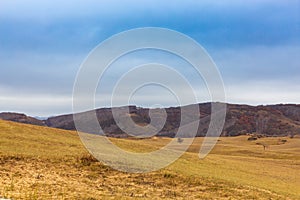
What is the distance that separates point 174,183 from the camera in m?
28.2

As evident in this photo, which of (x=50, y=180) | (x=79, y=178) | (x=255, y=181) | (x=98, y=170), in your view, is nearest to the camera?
(x=50, y=180)

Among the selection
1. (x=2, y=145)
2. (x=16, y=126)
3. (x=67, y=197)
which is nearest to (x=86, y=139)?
(x=16, y=126)

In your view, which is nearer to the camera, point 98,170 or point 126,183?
point 126,183

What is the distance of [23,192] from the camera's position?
2088 centimetres

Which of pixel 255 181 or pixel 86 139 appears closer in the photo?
pixel 255 181

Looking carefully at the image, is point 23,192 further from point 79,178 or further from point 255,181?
point 255,181

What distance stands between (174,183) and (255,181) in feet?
29.1

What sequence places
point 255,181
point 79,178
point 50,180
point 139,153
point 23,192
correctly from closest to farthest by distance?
point 23,192, point 50,180, point 79,178, point 255,181, point 139,153

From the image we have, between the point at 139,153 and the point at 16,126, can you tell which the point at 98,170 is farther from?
the point at 16,126

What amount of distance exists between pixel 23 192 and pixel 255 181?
20056 mm

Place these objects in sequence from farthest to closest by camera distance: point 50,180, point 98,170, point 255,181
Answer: point 255,181 → point 98,170 → point 50,180

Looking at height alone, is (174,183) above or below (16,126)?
below

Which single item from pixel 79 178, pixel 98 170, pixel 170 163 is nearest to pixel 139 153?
pixel 170 163

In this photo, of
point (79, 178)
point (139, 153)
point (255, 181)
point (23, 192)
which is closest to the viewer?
point (23, 192)
